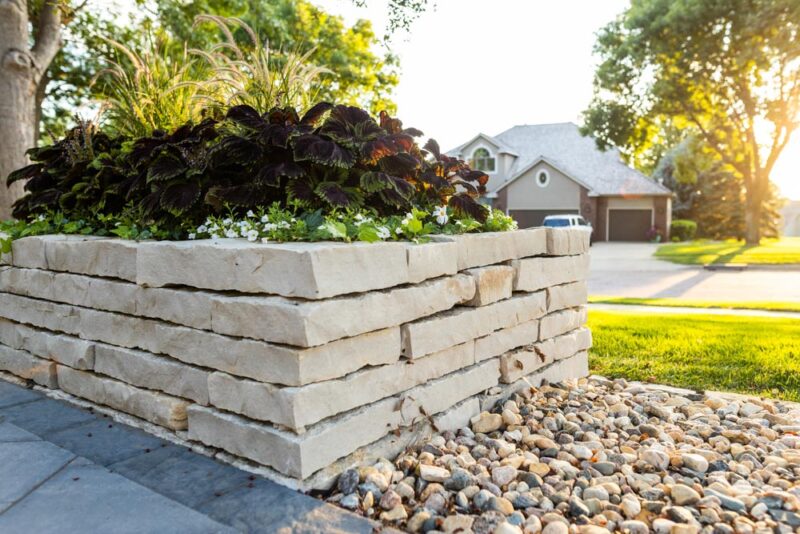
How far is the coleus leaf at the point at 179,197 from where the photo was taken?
2906mm

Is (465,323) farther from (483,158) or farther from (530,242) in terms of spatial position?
(483,158)

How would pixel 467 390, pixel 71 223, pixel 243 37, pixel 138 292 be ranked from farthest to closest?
pixel 243 37
pixel 71 223
pixel 467 390
pixel 138 292

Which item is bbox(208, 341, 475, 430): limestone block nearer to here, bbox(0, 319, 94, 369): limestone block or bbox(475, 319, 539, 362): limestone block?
bbox(475, 319, 539, 362): limestone block

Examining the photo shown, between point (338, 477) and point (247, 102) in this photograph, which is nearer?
point (338, 477)

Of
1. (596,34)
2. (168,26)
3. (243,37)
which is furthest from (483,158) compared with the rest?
(168,26)

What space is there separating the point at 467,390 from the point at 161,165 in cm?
199

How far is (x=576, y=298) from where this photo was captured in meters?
3.84

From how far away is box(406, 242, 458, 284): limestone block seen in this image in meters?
2.55

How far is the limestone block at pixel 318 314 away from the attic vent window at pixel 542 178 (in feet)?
92.8

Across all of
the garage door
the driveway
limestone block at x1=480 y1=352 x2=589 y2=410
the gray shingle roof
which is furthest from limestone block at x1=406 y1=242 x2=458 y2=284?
the garage door

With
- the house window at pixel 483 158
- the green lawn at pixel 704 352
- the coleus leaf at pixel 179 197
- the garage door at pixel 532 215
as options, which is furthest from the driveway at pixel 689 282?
the house window at pixel 483 158

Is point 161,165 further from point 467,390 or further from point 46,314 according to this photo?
point 467,390

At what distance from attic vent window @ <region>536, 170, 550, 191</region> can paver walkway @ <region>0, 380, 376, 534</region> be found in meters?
28.7

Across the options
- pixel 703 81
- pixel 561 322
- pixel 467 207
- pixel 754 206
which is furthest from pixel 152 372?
pixel 754 206
